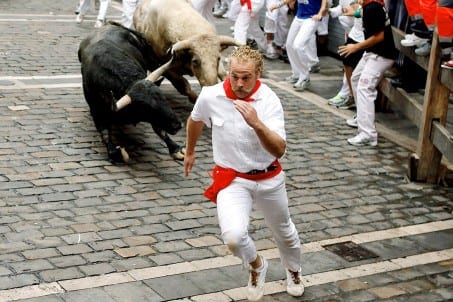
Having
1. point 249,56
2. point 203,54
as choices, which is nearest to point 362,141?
point 203,54

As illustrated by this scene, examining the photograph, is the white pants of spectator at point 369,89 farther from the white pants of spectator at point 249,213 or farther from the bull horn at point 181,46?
the white pants of spectator at point 249,213

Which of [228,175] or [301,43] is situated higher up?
[228,175]

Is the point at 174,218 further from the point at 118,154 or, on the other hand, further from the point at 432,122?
the point at 432,122

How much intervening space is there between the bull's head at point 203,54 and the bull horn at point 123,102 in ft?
4.71

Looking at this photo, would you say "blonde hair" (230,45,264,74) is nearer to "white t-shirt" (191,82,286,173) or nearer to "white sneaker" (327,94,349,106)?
"white t-shirt" (191,82,286,173)

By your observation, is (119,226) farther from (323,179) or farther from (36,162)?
(323,179)

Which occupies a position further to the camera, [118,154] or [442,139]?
[118,154]

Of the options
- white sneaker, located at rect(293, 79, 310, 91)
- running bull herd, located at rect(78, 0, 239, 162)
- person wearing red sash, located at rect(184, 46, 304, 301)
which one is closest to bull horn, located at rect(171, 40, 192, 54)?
running bull herd, located at rect(78, 0, 239, 162)

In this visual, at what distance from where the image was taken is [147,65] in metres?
11.2

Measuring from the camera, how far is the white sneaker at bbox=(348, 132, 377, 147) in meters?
10.5

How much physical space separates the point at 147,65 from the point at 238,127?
5.88 meters

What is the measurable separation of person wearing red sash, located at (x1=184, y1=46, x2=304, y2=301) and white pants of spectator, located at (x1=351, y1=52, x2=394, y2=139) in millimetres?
4830

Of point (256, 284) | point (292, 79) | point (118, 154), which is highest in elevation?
point (256, 284)

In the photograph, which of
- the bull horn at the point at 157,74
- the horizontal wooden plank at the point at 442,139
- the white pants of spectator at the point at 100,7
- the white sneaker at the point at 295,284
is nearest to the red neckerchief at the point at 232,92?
the white sneaker at the point at 295,284
